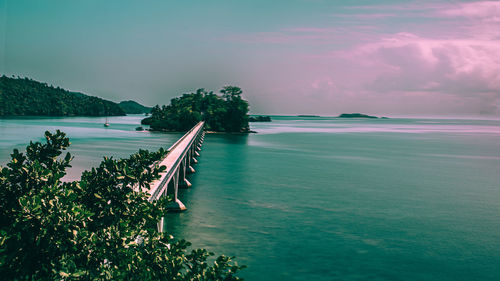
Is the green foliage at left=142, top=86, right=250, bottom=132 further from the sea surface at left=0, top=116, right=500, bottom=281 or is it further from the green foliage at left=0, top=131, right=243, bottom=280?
the green foliage at left=0, top=131, right=243, bottom=280

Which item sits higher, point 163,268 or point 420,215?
point 163,268

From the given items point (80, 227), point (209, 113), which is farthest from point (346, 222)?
point (209, 113)

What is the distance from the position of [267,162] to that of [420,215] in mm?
43203

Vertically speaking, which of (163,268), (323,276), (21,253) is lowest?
(323,276)

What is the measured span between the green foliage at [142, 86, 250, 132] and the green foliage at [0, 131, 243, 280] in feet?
546

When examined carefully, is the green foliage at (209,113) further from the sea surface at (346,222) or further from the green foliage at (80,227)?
the green foliage at (80,227)

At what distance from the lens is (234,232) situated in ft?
103

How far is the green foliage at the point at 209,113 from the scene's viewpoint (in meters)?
180

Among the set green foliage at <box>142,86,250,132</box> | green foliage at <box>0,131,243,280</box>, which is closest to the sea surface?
green foliage at <box>0,131,243,280</box>

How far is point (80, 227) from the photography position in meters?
7.55

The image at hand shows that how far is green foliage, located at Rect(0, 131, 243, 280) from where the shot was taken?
662cm

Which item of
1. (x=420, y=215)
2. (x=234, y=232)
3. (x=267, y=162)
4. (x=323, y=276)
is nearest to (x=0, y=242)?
(x=323, y=276)

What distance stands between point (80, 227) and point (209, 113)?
17587cm

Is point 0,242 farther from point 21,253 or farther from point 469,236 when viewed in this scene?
point 469,236
